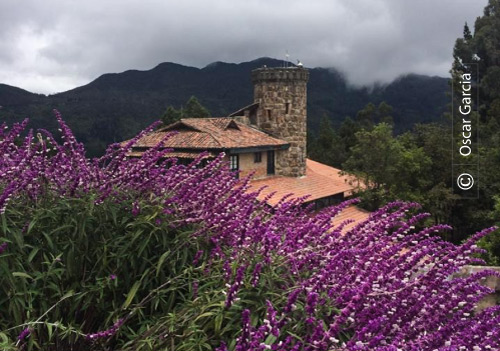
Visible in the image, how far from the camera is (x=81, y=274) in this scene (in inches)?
138

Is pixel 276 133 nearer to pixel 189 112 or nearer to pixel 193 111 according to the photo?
pixel 193 111

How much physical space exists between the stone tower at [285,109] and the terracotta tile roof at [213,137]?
0.96 m

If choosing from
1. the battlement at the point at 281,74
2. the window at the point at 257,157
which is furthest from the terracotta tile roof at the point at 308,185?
the battlement at the point at 281,74

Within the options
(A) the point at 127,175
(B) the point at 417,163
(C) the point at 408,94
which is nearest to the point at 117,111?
(B) the point at 417,163

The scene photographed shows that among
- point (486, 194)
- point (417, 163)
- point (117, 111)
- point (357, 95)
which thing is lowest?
point (486, 194)

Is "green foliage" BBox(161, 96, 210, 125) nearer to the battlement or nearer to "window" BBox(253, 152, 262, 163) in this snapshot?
the battlement

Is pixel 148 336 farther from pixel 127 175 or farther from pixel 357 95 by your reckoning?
pixel 357 95

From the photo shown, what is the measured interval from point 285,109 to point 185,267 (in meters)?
28.6

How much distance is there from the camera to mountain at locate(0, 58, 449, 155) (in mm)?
63688

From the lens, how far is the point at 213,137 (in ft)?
84.4

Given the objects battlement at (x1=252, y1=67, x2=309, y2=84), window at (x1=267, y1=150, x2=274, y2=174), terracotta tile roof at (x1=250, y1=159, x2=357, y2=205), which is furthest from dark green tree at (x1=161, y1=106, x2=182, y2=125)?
window at (x1=267, y1=150, x2=274, y2=174)

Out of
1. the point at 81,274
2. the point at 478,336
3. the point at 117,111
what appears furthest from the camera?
the point at 117,111

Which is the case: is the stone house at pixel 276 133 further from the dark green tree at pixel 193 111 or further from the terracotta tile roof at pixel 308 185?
the dark green tree at pixel 193 111

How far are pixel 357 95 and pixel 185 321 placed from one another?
160 meters
